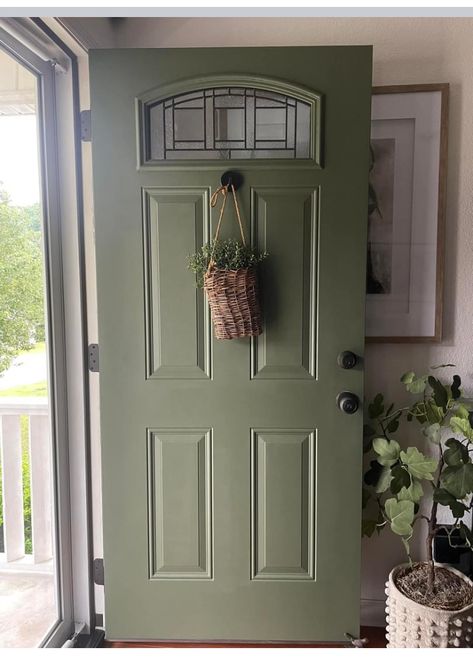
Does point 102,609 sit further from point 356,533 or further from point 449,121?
point 449,121

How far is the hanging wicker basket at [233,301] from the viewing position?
1.47m

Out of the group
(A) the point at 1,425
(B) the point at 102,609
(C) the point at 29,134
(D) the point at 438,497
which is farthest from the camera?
(A) the point at 1,425

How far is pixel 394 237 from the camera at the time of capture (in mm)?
1753

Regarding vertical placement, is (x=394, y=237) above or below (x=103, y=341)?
above

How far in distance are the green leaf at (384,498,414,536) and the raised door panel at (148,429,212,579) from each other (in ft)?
2.03

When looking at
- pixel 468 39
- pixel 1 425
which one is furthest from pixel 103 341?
pixel 468 39

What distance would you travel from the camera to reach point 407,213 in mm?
1738

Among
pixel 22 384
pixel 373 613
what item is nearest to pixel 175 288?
pixel 22 384

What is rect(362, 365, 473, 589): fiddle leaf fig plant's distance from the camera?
1489mm

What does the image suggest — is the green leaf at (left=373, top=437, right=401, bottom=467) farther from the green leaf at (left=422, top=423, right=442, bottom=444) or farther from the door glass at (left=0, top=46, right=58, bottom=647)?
the door glass at (left=0, top=46, right=58, bottom=647)

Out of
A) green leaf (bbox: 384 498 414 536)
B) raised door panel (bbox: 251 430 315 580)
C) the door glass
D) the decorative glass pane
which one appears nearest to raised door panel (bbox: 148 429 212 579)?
raised door panel (bbox: 251 430 315 580)

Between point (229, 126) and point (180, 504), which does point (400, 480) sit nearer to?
point (180, 504)

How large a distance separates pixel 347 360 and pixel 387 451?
1.07ft

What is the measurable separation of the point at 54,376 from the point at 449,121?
1687mm
